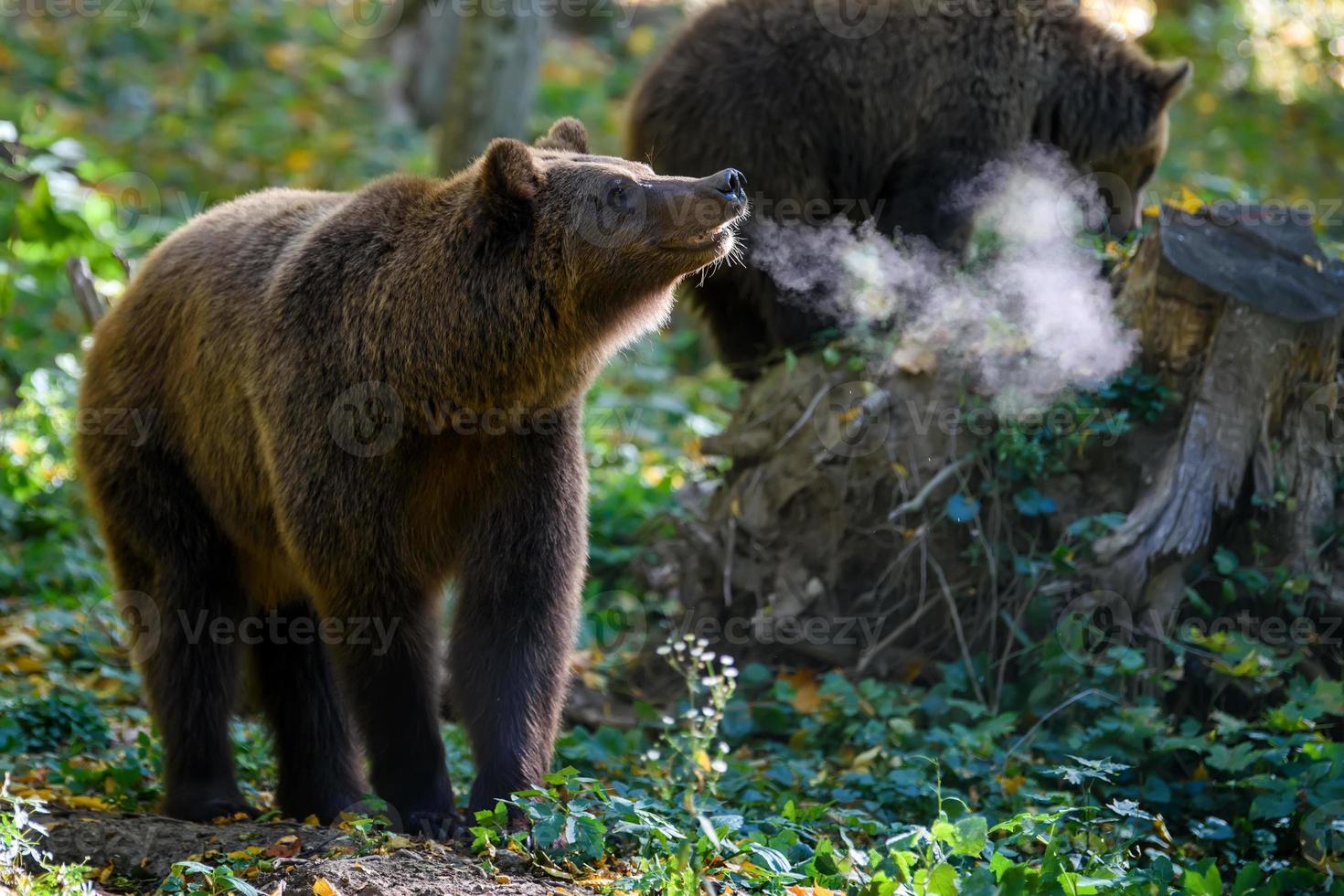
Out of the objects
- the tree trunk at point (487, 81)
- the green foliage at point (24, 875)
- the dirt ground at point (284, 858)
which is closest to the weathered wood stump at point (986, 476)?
the dirt ground at point (284, 858)

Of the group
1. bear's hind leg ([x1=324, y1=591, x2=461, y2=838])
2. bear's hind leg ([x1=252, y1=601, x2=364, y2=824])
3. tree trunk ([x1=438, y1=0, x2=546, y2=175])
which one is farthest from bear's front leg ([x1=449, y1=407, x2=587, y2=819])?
tree trunk ([x1=438, y1=0, x2=546, y2=175])

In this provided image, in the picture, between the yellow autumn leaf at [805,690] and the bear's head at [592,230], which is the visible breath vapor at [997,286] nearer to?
the yellow autumn leaf at [805,690]

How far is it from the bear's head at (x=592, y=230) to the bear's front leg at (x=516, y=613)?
1.67 feet

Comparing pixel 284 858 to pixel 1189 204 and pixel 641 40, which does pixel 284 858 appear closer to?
pixel 1189 204

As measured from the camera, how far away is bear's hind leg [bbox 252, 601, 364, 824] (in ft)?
17.6

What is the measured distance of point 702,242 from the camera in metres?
4.52

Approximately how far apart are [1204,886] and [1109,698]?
5.37ft

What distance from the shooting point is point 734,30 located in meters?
7.45

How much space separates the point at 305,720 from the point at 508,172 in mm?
2361

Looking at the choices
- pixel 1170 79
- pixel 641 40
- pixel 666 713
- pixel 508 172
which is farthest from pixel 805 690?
pixel 641 40

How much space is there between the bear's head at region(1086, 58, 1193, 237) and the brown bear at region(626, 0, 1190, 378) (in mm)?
81

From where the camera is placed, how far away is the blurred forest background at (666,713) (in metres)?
3.90

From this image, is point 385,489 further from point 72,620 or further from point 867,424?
point 72,620

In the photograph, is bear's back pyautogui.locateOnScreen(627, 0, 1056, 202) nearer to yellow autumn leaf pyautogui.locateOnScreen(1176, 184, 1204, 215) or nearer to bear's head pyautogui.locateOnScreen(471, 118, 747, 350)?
yellow autumn leaf pyautogui.locateOnScreen(1176, 184, 1204, 215)
